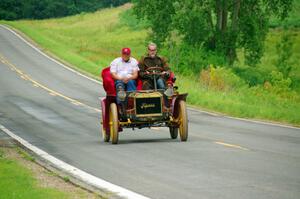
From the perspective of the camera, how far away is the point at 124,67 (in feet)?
57.1

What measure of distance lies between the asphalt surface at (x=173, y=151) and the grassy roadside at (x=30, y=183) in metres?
0.70

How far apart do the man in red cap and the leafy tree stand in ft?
97.7

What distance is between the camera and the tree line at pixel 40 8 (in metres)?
123

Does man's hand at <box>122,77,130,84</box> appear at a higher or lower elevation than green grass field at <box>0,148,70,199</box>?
higher

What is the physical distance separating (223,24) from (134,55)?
35.2 ft

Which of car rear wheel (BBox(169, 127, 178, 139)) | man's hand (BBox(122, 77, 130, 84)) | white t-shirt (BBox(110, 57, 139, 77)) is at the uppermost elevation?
white t-shirt (BBox(110, 57, 139, 77))

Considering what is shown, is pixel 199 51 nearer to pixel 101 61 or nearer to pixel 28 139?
pixel 101 61

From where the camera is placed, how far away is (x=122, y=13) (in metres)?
97.2

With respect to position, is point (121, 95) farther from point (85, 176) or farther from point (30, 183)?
point (30, 183)

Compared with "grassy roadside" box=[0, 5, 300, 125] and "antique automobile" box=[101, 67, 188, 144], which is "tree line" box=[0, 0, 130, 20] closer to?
"grassy roadside" box=[0, 5, 300, 125]

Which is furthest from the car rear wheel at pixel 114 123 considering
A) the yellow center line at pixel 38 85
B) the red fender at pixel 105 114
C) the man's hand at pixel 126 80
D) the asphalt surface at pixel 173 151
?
the yellow center line at pixel 38 85

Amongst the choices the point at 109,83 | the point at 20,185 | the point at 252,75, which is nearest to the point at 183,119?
the point at 109,83

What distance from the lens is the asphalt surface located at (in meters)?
9.91

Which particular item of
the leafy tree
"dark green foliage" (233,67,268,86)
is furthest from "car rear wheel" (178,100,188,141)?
the leafy tree
